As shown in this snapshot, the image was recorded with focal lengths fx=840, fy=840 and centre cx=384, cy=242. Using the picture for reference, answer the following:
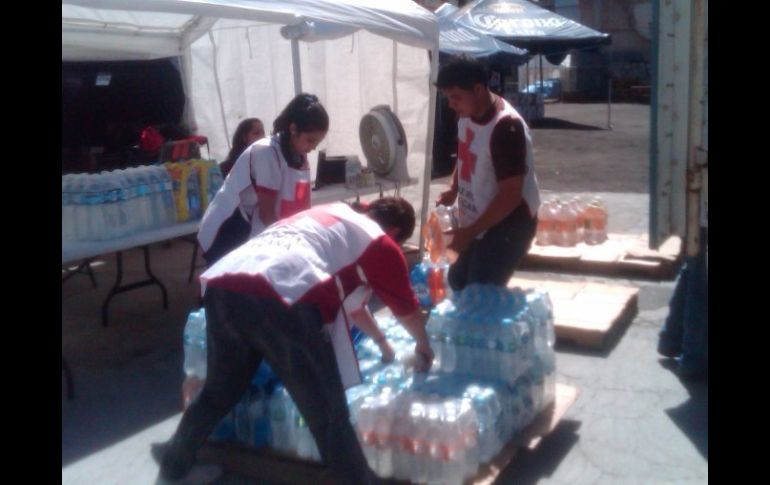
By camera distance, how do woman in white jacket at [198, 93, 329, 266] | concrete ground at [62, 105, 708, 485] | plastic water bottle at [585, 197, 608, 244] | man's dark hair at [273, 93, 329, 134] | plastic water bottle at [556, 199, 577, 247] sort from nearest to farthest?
concrete ground at [62, 105, 708, 485] < man's dark hair at [273, 93, 329, 134] < woman in white jacket at [198, 93, 329, 266] < plastic water bottle at [556, 199, 577, 247] < plastic water bottle at [585, 197, 608, 244]

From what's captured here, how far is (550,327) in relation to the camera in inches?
172

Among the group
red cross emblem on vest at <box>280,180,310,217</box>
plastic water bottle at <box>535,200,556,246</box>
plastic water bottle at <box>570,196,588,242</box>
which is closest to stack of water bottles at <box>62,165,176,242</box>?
red cross emblem on vest at <box>280,180,310,217</box>

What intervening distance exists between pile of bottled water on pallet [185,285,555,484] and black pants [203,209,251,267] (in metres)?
0.70

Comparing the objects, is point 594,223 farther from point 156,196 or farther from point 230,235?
point 230,235

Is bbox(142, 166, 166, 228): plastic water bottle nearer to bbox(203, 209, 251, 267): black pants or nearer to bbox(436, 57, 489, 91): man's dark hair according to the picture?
bbox(203, 209, 251, 267): black pants

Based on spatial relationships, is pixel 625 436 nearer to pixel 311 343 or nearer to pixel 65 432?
pixel 311 343

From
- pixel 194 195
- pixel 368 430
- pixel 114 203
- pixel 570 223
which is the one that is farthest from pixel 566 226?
pixel 368 430

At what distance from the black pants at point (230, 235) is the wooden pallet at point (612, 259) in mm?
3510

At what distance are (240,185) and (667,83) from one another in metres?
2.49

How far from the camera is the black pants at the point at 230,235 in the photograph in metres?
4.80

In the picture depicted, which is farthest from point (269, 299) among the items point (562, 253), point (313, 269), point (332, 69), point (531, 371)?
point (332, 69)

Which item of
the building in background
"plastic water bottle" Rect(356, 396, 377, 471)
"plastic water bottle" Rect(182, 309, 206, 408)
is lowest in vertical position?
"plastic water bottle" Rect(356, 396, 377, 471)

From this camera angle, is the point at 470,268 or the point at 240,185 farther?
the point at 240,185

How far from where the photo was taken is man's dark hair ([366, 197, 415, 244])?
11.3 ft
